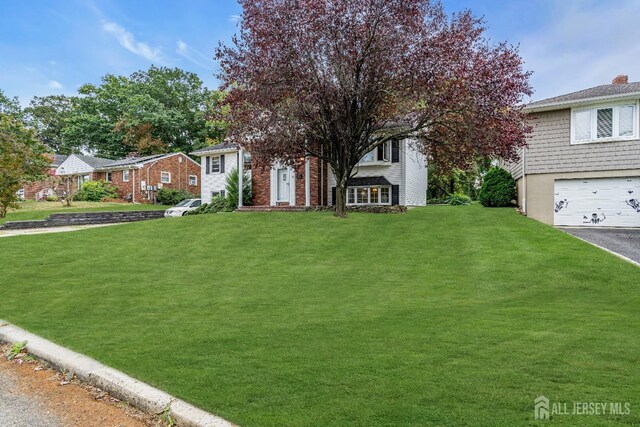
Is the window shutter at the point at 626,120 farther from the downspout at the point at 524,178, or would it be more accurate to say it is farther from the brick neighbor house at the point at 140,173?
Answer: the brick neighbor house at the point at 140,173

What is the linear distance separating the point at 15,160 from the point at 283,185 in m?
16.9

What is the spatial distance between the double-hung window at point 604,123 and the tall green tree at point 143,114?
38.6m

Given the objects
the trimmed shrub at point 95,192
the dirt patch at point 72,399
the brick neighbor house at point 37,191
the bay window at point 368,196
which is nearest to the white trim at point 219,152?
the bay window at point 368,196

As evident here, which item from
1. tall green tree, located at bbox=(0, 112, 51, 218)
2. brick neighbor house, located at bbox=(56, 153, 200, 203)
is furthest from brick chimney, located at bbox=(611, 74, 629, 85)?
brick neighbor house, located at bbox=(56, 153, 200, 203)

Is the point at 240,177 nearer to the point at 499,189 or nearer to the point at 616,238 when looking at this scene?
the point at 499,189

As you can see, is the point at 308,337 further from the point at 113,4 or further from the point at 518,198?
the point at 113,4

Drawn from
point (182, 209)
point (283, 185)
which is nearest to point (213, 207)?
point (182, 209)

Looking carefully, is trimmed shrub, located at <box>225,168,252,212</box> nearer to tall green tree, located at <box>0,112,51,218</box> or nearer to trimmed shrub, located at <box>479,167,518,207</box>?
tall green tree, located at <box>0,112,51,218</box>

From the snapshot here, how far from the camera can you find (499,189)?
21.1 metres

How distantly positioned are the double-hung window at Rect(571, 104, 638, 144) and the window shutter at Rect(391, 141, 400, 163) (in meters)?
8.92

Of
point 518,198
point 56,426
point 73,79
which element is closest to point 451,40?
point 518,198

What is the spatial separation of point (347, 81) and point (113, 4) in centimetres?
1433

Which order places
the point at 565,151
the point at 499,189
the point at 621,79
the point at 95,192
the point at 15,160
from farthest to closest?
the point at 95,192, the point at 15,160, the point at 499,189, the point at 621,79, the point at 565,151

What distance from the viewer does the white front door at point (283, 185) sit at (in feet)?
81.9
